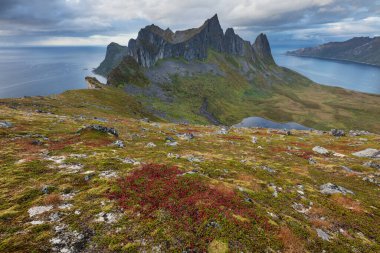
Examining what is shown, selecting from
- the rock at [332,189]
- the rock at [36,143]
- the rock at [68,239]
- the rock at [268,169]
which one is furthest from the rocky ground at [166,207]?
the rock at [36,143]

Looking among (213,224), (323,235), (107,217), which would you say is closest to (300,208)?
(323,235)

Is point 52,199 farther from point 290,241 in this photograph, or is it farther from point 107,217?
point 290,241

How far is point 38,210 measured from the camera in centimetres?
1318

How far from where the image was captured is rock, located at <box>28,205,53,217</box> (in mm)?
12847

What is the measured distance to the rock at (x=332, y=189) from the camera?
21.5m

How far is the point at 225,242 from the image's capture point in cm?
1164

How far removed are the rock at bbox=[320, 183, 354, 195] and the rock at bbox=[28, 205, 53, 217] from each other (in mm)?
23024

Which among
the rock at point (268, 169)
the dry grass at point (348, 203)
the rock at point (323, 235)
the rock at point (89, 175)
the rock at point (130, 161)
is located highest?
the rock at point (89, 175)

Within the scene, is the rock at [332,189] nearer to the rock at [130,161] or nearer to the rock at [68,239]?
the rock at [130,161]

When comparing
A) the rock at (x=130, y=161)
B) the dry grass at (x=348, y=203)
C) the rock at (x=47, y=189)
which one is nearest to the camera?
the rock at (x=47, y=189)

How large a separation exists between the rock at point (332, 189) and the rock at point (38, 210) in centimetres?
2302

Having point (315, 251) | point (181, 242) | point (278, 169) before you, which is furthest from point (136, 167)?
point (278, 169)

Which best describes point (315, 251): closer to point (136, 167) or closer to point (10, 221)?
point (136, 167)

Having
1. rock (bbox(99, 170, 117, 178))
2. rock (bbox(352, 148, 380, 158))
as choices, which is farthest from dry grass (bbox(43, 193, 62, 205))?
rock (bbox(352, 148, 380, 158))
